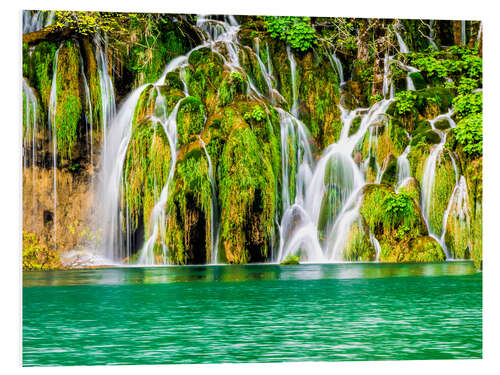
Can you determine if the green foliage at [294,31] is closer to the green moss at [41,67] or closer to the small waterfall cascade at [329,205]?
the small waterfall cascade at [329,205]

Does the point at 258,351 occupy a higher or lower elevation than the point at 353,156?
lower

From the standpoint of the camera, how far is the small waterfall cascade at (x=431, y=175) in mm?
10781

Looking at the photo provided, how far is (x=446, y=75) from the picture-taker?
1120 centimetres

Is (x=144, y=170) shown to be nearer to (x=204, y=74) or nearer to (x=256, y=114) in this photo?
(x=204, y=74)

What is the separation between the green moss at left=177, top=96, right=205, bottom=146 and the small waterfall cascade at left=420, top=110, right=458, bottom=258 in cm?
346

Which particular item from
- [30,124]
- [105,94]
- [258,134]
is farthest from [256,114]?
[30,124]

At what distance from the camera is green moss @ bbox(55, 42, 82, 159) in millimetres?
10125

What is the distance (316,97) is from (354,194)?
5.58ft

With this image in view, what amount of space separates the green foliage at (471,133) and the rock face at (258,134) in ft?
0.12

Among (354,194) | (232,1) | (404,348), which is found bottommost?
(404,348)

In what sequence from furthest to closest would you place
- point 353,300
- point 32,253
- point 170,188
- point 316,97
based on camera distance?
point 316,97
point 170,188
point 32,253
point 353,300

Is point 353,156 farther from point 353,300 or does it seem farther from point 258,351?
point 258,351
